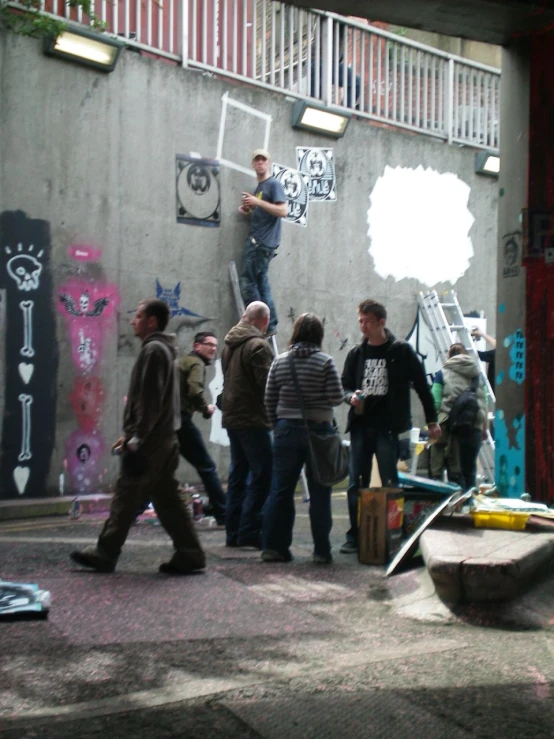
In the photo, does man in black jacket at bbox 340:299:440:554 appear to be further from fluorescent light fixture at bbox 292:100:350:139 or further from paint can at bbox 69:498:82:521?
A: fluorescent light fixture at bbox 292:100:350:139

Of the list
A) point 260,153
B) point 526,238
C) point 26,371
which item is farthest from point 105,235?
point 526,238

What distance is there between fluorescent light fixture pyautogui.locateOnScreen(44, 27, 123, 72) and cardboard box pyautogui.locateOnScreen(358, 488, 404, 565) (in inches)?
232

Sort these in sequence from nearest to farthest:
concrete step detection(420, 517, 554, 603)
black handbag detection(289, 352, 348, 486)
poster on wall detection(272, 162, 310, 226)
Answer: concrete step detection(420, 517, 554, 603) < black handbag detection(289, 352, 348, 486) < poster on wall detection(272, 162, 310, 226)

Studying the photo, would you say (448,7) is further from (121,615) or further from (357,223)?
(357,223)

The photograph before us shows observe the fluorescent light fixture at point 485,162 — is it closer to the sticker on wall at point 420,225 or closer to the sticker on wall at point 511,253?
the sticker on wall at point 420,225

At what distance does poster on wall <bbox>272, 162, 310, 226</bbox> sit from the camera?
506 inches

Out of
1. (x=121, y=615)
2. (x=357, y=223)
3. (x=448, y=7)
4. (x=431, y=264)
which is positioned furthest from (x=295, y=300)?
(x=121, y=615)

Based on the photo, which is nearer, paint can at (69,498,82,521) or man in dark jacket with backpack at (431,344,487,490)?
paint can at (69,498,82,521)

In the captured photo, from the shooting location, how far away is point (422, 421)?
1453 cm

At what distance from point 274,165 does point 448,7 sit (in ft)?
18.5

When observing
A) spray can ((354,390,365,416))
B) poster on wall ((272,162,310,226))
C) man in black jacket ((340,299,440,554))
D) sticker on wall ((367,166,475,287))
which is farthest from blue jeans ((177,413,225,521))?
sticker on wall ((367,166,475,287))

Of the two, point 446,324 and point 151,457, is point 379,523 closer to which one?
point 151,457

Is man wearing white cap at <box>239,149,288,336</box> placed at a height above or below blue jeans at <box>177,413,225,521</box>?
above

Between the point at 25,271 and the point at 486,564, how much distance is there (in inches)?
247
